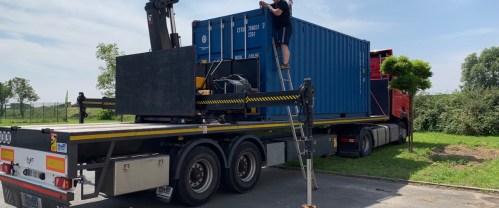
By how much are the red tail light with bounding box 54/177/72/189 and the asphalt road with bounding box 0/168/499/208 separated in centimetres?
164

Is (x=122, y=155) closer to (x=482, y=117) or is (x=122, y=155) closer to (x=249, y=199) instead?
(x=249, y=199)

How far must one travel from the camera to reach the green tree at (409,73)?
12141 millimetres

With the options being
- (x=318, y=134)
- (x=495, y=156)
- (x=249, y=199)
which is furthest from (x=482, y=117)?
(x=249, y=199)

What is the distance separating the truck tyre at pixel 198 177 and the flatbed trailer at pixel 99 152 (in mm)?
34

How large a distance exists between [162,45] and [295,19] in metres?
3.15

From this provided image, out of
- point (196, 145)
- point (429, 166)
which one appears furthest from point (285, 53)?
point (429, 166)

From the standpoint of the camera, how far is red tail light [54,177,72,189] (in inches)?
177

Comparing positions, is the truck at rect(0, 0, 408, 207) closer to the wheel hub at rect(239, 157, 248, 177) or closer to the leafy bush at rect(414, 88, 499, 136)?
the wheel hub at rect(239, 157, 248, 177)

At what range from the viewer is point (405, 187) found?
766cm

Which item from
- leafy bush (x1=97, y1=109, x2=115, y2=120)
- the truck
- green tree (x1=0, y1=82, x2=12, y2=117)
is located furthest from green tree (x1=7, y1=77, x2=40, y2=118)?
the truck

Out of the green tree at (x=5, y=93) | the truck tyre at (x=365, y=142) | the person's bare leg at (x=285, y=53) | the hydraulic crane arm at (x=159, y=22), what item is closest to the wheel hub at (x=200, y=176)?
the hydraulic crane arm at (x=159, y=22)

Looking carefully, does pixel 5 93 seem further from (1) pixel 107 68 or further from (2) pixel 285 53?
(2) pixel 285 53

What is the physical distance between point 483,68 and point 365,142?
140ft

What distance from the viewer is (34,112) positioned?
108ft
